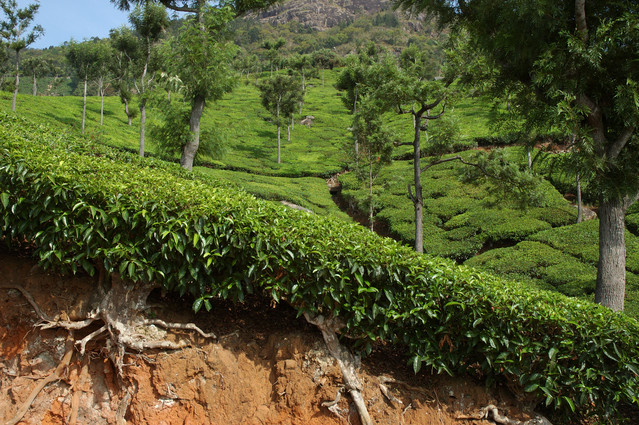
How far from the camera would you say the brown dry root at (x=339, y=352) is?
4676 millimetres

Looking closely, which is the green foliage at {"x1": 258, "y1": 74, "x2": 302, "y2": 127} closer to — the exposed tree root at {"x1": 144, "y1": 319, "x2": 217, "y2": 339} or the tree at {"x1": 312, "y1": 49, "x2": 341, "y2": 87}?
the exposed tree root at {"x1": 144, "y1": 319, "x2": 217, "y2": 339}

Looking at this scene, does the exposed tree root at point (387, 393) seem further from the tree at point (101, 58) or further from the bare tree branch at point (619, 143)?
the tree at point (101, 58)

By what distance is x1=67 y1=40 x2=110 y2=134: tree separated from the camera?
35.2 m

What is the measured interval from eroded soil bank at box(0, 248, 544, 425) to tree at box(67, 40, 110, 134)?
34796 mm

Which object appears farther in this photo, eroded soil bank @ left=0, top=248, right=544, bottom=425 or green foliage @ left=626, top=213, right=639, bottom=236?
green foliage @ left=626, top=213, right=639, bottom=236

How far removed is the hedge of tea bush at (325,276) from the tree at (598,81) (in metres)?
3.88

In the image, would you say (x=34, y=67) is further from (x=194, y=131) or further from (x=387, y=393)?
(x=387, y=393)

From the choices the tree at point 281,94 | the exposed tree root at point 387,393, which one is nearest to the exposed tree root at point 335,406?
the exposed tree root at point 387,393

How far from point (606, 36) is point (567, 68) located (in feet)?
2.44

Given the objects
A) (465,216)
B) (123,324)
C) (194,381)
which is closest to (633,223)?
(465,216)

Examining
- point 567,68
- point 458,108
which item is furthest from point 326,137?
point 567,68

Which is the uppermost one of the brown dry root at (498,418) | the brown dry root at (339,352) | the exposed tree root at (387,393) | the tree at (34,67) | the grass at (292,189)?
the tree at (34,67)

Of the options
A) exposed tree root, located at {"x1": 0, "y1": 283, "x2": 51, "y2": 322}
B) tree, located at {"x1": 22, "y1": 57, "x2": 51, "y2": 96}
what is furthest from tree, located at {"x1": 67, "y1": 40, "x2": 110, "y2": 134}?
exposed tree root, located at {"x1": 0, "y1": 283, "x2": 51, "y2": 322}

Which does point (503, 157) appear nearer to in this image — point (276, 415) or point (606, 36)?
point (606, 36)
